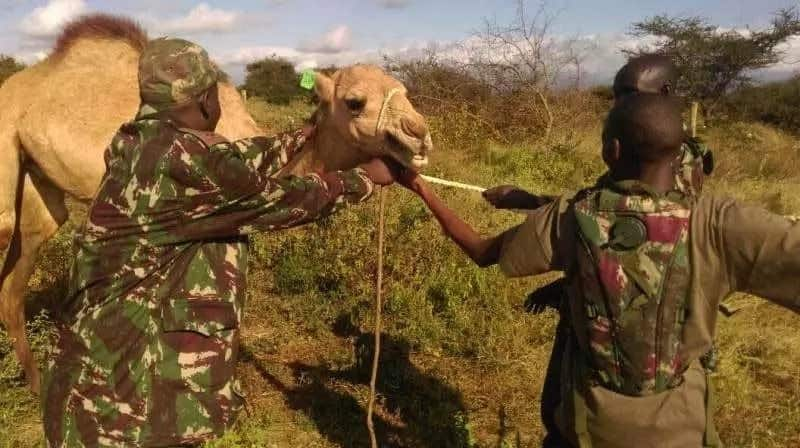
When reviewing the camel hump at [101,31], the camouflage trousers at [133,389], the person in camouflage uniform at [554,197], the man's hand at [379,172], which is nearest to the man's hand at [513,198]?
the person in camouflage uniform at [554,197]

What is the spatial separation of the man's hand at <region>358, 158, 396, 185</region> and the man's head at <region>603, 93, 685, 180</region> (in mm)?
1163

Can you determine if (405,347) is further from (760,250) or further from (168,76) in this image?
(760,250)

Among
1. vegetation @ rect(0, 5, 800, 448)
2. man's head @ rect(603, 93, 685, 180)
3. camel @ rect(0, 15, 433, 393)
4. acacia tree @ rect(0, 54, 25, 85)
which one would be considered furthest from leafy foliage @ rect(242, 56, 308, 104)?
man's head @ rect(603, 93, 685, 180)

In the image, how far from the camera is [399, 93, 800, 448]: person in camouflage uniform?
1.77 metres

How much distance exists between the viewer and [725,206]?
1.79 m

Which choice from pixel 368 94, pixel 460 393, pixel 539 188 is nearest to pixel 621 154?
pixel 368 94

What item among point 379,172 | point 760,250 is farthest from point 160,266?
point 760,250

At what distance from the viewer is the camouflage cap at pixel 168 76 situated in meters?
2.25

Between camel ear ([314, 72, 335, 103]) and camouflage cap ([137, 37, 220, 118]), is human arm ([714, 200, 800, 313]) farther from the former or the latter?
camel ear ([314, 72, 335, 103])

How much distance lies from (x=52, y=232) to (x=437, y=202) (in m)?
3.82

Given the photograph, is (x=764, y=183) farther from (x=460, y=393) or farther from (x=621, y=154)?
(x=621, y=154)

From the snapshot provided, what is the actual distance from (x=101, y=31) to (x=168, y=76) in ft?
10.1

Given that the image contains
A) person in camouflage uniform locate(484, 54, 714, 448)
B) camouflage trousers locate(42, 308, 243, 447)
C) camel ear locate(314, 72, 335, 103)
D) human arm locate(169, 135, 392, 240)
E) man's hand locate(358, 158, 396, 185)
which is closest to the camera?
human arm locate(169, 135, 392, 240)

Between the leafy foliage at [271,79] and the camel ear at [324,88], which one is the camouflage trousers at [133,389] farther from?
the leafy foliage at [271,79]
